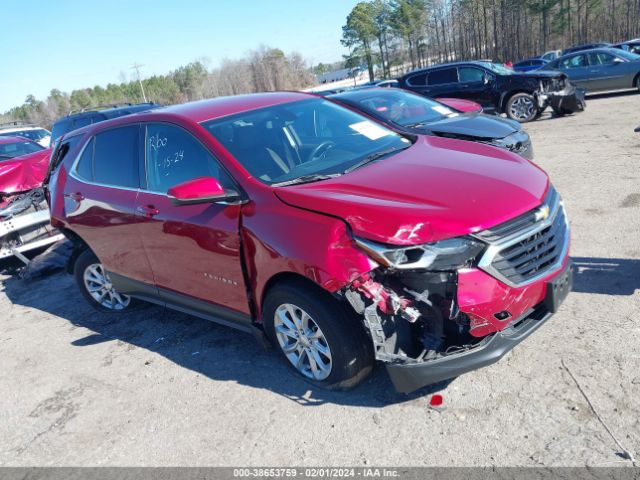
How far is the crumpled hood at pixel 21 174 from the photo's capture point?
24.8ft

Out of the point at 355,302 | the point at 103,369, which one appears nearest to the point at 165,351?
the point at 103,369

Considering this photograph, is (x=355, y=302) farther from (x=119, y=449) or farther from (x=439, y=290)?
(x=119, y=449)

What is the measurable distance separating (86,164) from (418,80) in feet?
37.3

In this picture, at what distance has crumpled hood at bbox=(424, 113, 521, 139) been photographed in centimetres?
733

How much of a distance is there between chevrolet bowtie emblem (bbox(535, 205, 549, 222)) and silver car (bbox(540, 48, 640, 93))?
15612 mm

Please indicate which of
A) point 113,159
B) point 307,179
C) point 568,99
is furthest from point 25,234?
point 568,99

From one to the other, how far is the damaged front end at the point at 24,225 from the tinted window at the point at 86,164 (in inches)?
102

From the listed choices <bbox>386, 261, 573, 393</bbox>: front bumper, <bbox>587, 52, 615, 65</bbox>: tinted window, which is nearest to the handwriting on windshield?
<bbox>386, 261, 573, 393</bbox>: front bumper

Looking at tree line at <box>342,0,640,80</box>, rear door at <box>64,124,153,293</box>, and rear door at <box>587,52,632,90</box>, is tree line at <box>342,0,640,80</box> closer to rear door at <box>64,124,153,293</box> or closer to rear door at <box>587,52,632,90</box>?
rear door at <box>587,52,632,90</box>

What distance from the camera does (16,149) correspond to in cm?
977

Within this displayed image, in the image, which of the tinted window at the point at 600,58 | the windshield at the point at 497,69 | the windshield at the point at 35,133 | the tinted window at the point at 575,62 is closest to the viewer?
the windshield at the point at 497,69

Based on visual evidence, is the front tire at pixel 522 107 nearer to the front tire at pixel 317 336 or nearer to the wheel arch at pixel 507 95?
the wheel arch at pixel 507 95

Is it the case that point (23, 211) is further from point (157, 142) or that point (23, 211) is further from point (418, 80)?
point (418, 80)

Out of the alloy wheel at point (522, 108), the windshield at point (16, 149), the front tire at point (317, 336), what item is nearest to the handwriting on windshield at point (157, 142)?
the front tire at point (317, 336)
